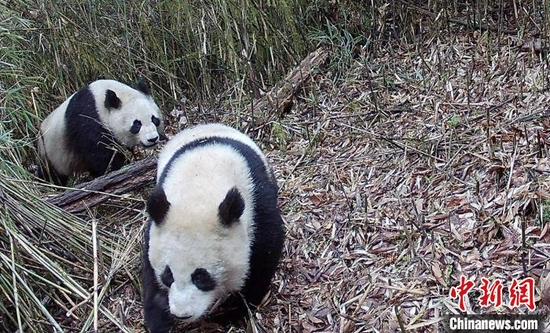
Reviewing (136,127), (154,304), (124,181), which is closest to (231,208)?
(154,304)

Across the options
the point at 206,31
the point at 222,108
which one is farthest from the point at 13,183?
the point at 206,31

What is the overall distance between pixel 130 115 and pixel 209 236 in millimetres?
3142

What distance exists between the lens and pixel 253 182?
11.6 feet

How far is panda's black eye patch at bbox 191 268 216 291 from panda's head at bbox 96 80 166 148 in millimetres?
2952

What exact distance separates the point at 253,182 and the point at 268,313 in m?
0.74

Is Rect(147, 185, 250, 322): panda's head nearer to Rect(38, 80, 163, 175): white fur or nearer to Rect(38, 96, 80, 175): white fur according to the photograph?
Rect(38, 80, 163, 175): white fur

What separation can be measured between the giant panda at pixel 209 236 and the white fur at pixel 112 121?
87.2 inches

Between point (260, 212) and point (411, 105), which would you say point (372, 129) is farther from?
point (260, 212)

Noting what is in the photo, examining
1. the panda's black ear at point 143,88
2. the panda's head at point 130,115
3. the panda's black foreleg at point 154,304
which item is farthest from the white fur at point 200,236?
the panda's black ear at point 143,88

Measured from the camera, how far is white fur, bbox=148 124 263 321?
9.89 feet

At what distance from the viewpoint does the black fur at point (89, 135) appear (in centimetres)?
577

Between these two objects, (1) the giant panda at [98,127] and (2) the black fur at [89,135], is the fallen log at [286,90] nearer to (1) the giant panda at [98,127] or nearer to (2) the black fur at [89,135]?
(1) the giant panda at [98,127]

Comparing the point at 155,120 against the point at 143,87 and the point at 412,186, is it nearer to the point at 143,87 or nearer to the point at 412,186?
the point at 143,87

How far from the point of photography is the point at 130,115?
5.88m
